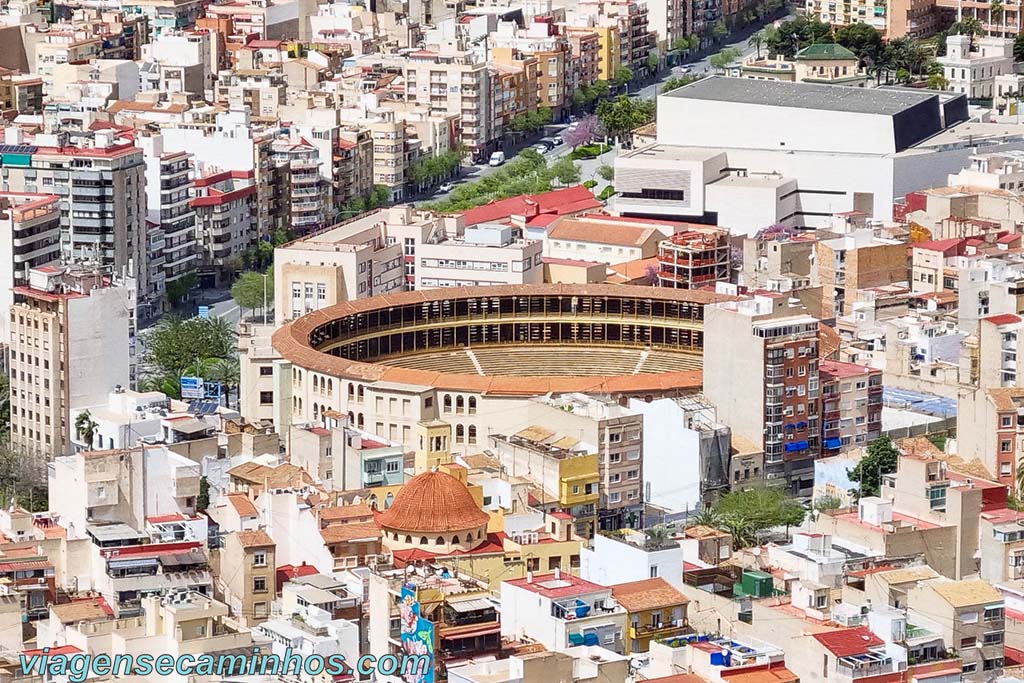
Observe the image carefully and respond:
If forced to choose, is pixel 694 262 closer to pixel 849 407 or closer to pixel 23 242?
pixel 849 407

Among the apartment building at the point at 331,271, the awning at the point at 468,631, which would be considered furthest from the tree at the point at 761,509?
the apartment building at the point at 331,271

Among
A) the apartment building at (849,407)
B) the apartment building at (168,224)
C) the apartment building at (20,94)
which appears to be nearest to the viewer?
the apartment building at (849,407)

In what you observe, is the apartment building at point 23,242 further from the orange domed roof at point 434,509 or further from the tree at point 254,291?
the orange domed roof at point 434,509

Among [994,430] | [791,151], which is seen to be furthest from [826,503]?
[791,151]

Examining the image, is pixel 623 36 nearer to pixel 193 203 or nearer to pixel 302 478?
pixel 193 203

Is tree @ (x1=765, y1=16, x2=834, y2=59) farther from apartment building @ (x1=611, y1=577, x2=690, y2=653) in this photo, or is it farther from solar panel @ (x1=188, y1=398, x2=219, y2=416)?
apartment building @ (x1=611, y1=577, x2=690, y2=653)

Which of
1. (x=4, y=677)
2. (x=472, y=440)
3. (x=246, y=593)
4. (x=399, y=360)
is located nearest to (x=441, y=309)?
(x=399, y=360)
